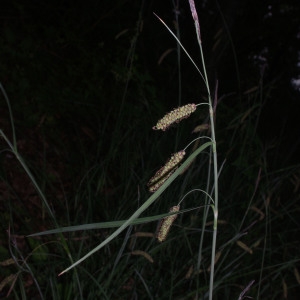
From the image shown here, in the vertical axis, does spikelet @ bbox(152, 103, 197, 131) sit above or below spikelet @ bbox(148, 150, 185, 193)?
above

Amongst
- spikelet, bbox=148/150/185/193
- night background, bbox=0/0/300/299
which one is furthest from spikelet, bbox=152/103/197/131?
night background, bbox=0/0/300/299

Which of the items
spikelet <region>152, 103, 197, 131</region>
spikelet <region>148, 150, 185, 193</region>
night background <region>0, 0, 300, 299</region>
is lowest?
night background <region>0, 0, 300, 299</region>

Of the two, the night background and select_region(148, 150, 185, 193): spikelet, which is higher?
select_region(148, 150, 185, 193): spikelet

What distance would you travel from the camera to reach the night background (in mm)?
1834

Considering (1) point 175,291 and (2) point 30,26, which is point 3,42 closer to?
(2) point 30,26

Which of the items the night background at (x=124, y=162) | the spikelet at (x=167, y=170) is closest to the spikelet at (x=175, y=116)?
the spikelet at (x=167, y=170)

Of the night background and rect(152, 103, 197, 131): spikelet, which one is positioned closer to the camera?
rect(152, 103, 197, 131): spikelet

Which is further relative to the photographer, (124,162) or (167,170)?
(124,162)

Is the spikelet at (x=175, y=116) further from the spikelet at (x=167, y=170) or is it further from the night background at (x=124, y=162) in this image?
the night background at (x=124, y=162)

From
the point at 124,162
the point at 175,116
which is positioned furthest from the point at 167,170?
the point at 124,162

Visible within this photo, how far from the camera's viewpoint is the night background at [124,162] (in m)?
1.83

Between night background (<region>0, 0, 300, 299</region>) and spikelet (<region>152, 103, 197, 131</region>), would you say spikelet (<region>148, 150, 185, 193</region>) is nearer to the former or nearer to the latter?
spikelet (<region>152, 103, 197, 131</region>)

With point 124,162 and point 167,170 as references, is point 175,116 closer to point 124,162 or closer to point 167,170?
→ point 167,170

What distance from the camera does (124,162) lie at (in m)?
2.55
